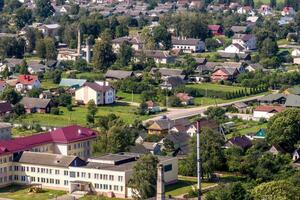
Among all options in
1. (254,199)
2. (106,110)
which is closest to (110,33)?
(106,110)

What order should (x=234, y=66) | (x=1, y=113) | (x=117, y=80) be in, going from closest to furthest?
1. (x=1, y=113)
2. (x=117, y=80)
3. (x=234, y=66)

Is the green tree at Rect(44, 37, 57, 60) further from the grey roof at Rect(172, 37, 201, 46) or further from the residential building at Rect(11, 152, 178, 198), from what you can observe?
the residential building at Rect(11, 152, 178, 198)

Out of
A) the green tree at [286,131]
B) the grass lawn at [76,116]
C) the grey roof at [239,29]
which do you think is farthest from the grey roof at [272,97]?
the grey roof at [239,29]

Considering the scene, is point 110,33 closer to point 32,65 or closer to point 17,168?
point 32,65

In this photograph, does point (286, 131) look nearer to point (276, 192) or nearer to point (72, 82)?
point (276, 192)

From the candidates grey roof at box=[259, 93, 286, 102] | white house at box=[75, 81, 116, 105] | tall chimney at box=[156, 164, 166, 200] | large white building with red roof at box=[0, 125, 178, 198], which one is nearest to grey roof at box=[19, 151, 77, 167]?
large white building with red roof at box=[0, 125, 178, 198]

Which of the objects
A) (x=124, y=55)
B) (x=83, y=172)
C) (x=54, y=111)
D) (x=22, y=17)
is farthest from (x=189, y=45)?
(x=83, y=172)
